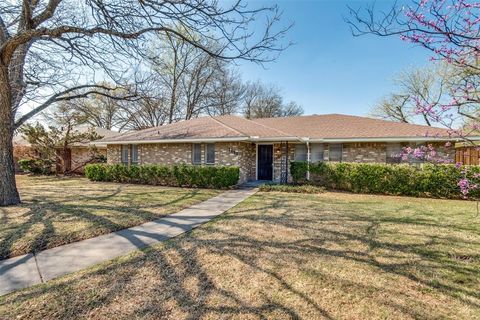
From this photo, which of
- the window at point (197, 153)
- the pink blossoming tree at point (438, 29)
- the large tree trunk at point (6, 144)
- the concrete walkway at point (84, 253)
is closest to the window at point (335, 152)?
the window at point (197, 153)

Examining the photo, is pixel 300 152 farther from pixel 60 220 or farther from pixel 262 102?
pixel 262 102

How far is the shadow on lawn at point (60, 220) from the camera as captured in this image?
4.51 m

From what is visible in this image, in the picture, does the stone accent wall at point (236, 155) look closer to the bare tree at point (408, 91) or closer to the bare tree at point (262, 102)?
the bare tree at point (408, 91)

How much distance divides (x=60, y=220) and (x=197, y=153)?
339 inches

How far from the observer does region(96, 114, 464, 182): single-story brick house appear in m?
12.5

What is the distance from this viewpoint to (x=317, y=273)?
3408 mm

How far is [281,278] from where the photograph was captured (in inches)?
129

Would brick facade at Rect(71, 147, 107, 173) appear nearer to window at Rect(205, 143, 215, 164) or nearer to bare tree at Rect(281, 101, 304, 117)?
window at Rect(205, 143, 215, 164)

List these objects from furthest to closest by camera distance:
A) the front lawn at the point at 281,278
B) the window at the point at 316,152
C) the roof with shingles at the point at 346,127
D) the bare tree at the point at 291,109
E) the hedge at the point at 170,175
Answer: the bare tree at the point at 291,109
the window at the point at 316,152
the roof with shingles at the point at 346,127
the hedge at the point at 170,175
the front lawn at the point at 281,278

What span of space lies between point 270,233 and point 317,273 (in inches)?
69.7

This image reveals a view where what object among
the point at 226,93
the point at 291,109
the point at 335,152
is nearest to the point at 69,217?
the point at 335,152

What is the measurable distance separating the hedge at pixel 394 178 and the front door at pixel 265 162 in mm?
2581

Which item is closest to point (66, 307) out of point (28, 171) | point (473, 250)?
point (473, 250)

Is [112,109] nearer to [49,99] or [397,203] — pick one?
[49,99]
